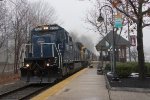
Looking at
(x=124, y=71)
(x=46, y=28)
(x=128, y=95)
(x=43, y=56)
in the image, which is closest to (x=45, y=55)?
(x=43, y=56)

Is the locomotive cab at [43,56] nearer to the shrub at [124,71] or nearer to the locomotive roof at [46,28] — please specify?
the locomotive roof at [46,28]

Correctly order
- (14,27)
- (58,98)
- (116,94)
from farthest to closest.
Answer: (14,27) < (116,94) < (58,98)

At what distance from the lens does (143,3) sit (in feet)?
68.1

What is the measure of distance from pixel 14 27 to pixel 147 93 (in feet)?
81.8

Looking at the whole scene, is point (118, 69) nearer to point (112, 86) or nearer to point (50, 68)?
point (50, 68)

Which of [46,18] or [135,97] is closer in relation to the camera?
[135,97]

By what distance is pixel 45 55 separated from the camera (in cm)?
2448

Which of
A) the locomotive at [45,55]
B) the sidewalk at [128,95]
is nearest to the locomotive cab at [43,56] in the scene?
the locomotive at [45,55]

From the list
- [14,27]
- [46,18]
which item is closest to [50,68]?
[14,27]

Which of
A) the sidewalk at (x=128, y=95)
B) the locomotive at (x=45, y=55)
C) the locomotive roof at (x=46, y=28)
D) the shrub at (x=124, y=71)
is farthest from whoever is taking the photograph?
the shrub at (x=124, y=71)

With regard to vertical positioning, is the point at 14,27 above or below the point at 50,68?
above

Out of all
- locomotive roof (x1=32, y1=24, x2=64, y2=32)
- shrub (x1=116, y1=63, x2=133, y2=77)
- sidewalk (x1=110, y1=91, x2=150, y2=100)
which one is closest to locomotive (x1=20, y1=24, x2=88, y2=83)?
locomotive roof (x1=32, y1=24, x2=64, y2=32)

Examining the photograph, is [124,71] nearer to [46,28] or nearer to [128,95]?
[46,28]

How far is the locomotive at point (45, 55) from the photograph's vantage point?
2255 centimetres
